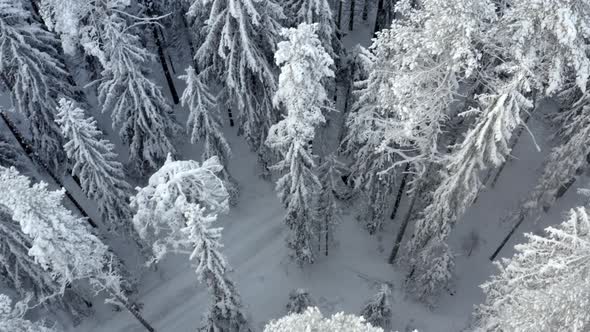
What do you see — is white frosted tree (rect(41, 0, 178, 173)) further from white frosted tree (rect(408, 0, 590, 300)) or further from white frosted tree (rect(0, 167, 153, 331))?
white frosted tree (rect(408, 0, 590, 300))

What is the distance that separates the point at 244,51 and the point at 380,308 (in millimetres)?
13911

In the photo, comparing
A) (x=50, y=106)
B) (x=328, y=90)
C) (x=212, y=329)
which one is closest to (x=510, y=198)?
(x=328, y=90)

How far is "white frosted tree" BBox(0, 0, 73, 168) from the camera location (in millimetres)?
20469

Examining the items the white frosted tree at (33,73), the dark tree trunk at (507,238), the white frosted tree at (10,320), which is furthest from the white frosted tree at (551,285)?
the white frosted tree at (33,73)

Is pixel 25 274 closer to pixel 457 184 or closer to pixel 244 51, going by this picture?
pixel 244 51

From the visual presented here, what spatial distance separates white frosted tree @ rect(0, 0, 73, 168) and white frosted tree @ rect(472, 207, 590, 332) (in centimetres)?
2194

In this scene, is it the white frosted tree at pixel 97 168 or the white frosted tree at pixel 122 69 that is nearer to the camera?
the white frosted tree at pixel 97 168

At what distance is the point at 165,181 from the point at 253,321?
467 inches

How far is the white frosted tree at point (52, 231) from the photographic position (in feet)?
50.1

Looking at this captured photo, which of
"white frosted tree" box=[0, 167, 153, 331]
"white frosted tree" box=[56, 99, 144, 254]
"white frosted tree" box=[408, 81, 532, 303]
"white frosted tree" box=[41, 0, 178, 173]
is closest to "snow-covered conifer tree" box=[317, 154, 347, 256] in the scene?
"white frosted tree" box=[408, 81, 532, 303]

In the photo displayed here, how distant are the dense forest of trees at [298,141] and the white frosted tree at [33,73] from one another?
9 centimetres

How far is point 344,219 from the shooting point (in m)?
27.7

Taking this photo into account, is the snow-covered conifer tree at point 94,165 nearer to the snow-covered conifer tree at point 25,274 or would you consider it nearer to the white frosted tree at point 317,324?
the snow-covered conifer tree at point 25,274

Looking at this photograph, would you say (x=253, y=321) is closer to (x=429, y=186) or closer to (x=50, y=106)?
(x=429, y=186)
